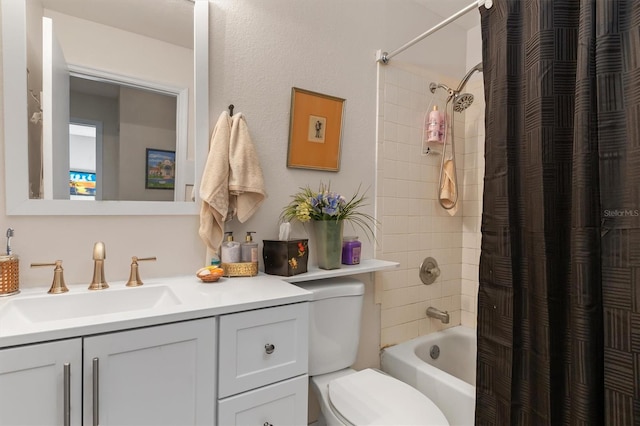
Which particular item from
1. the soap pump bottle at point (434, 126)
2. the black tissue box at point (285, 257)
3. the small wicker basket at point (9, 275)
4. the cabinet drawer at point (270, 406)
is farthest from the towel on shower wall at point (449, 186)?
the small wicker basket at point (9, 275)

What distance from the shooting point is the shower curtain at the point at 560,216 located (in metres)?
0.82

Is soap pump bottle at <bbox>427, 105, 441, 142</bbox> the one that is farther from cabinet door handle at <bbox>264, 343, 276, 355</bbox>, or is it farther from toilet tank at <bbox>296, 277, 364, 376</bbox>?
cabinet door handle at <bbox>264, 343, 276, 355</bbox>

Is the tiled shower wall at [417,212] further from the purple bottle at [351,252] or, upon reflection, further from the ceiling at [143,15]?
the ceiling at [143,15]

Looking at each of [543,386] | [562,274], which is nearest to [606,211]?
[562,274]

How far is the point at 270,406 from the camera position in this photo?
1.02 meters

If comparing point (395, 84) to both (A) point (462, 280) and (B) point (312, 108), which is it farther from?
(A) point (462, 280)

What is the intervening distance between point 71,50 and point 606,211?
170cm

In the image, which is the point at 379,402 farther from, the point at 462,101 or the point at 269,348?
the point at 462,101

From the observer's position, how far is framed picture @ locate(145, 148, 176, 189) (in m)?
1.27

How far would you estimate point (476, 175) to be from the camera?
7.11ft

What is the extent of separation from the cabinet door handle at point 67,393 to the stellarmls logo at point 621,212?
1.33 m

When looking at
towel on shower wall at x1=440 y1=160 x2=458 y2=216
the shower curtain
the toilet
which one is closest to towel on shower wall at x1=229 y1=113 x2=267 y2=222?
the toilet

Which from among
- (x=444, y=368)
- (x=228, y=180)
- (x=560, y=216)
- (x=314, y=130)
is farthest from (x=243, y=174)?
(x=444, y=368)

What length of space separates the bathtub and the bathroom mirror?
50.2 inches
